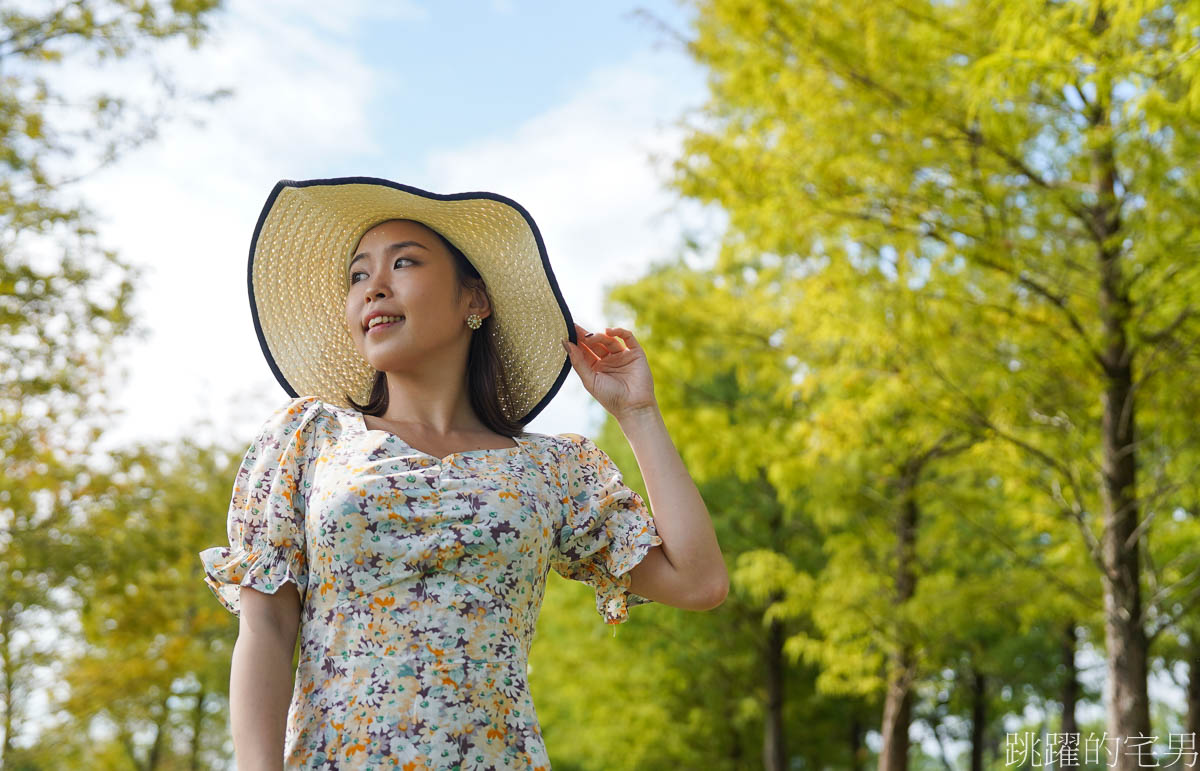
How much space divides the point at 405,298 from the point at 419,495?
433 mm

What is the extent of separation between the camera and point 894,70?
21.3ft

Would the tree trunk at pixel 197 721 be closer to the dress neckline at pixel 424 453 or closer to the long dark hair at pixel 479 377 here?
the long dark hair at pixel 479 377

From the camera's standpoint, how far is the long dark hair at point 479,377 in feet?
7.26

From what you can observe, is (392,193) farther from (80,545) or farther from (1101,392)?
(80,545)

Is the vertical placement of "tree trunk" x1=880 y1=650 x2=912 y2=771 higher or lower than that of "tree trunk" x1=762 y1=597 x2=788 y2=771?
lower

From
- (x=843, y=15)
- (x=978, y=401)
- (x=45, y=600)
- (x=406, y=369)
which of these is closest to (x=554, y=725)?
(x=45, y=600)

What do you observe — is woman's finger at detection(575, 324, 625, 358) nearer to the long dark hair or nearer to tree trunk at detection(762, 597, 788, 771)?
the long dark hair

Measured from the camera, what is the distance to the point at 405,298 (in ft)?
6.84

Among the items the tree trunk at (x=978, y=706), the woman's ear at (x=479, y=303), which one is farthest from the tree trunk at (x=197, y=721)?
the woman's ear at (x=479, y=303)

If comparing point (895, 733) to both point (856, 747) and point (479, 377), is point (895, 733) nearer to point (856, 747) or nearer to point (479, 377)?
point (856, 747)

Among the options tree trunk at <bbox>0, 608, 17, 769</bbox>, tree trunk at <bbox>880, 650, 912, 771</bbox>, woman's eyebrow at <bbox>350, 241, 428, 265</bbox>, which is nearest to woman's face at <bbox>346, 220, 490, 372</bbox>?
woman's eyebrow at <bbox>350, 241, 428, 265</bbox>

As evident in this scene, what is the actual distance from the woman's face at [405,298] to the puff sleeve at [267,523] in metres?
0.24

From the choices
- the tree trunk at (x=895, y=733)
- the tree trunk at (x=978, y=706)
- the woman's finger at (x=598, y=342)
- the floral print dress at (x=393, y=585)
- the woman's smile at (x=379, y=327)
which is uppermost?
the tree trunk at (x=978, y=706)

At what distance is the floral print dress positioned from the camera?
1.71m
